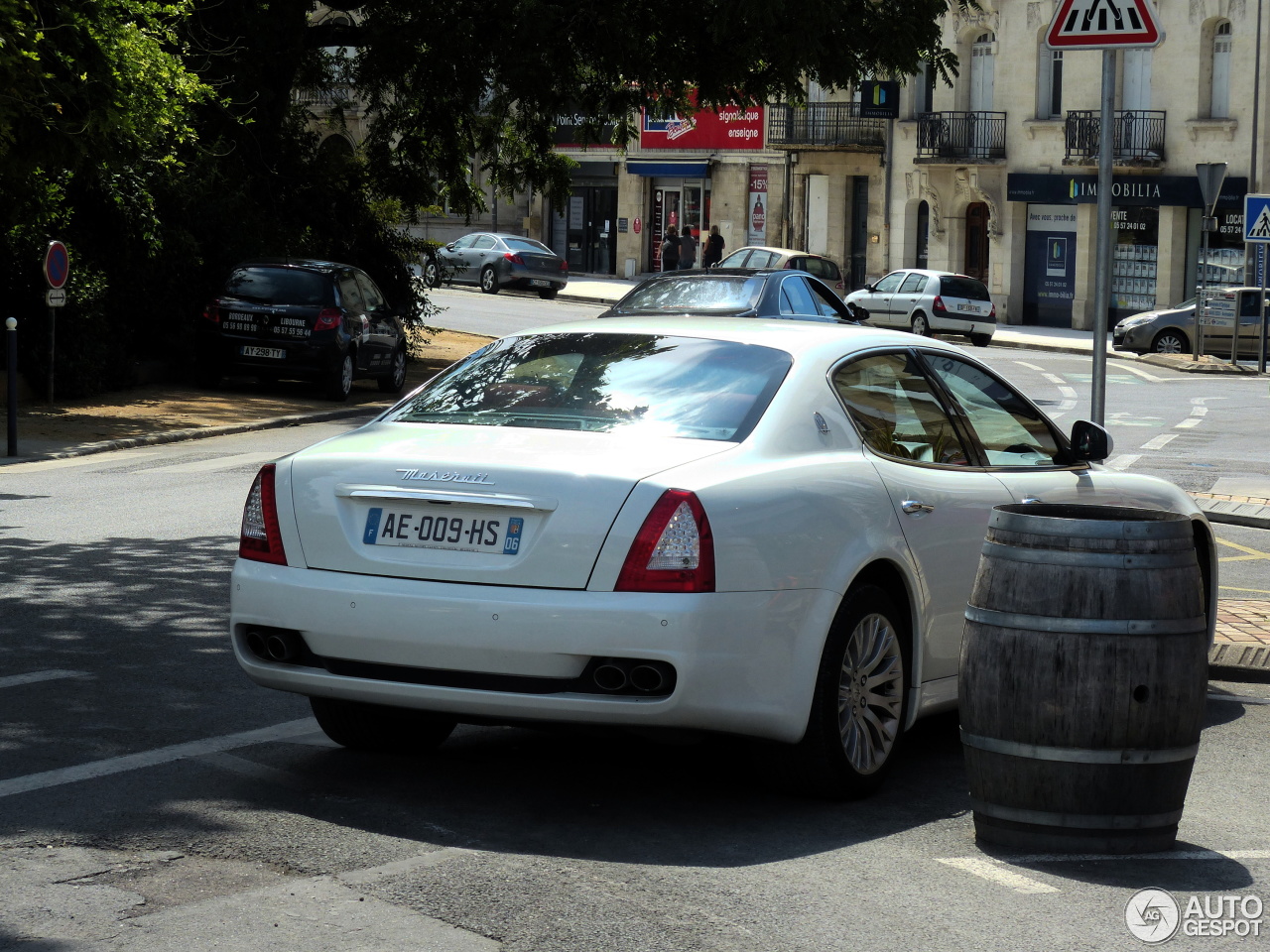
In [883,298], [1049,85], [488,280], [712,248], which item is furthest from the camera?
[712,248]

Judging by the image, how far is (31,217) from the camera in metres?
19.9

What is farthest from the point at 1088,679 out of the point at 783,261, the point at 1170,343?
the point at 1170,343

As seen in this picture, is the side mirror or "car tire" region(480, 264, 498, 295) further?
"car tire" region(480, 264, 498, 295)

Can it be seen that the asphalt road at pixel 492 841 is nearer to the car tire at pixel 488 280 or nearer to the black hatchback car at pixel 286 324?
the black hatchback car at pixel 286 324

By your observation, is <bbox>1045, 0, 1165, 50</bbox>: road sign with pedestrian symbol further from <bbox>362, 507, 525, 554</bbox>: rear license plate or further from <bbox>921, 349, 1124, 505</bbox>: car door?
<bbox>362, 507, 525, 554</bbox>: rear license plate

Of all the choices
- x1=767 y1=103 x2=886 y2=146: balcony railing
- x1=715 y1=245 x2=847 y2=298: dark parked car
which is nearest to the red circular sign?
x1=715 y1=245 x2=847 y2=298: dark parked car

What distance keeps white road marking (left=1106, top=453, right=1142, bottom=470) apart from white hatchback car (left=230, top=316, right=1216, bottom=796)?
11.3 metres

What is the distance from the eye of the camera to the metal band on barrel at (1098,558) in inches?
198

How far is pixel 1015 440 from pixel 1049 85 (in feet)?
A: 139

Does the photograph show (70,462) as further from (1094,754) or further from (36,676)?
(1094,754)

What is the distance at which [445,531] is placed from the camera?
5.41 m

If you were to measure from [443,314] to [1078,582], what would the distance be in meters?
35.6

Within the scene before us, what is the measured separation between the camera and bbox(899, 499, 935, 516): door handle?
6023 mm

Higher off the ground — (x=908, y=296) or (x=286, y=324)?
(x=908, y=296)
